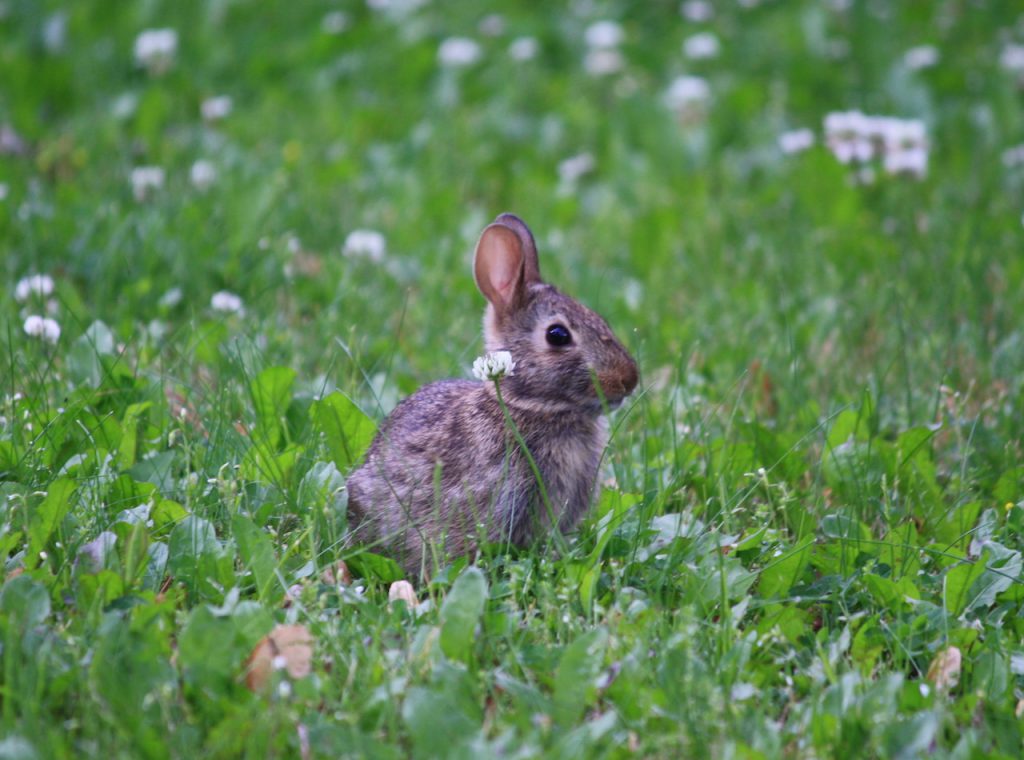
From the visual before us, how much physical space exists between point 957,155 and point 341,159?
12.4ft

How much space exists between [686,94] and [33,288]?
15.6 ft

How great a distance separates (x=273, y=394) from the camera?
4.65 metres

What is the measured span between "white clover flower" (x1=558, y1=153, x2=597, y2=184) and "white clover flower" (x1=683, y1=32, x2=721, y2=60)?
6.05 ft

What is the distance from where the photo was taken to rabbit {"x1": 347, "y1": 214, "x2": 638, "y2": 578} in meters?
4.07

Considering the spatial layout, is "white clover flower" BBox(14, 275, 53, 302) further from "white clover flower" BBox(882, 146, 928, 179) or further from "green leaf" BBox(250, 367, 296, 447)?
"white clover flower" BBox(882, 146, 928, 179)

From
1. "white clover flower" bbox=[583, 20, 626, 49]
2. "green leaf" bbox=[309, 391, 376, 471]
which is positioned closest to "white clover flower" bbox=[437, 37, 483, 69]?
"white clover flower" bbox=[583, 20, 626, 49]

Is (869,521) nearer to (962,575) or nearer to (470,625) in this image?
(962,575)

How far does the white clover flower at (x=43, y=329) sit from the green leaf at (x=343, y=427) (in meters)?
1.18

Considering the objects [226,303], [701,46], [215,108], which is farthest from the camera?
[701,46]

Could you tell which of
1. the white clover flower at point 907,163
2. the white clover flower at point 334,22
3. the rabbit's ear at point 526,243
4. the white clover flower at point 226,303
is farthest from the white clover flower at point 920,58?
the rabbit's ear at point 526,243

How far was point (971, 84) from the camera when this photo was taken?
939 centimetres

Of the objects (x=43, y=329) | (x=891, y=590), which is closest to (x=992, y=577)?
(x=891, y=590)

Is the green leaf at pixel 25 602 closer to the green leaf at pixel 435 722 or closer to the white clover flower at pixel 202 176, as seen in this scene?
the green leaf at pixel 435 722

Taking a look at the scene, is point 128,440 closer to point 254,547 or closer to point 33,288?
point 254,547
